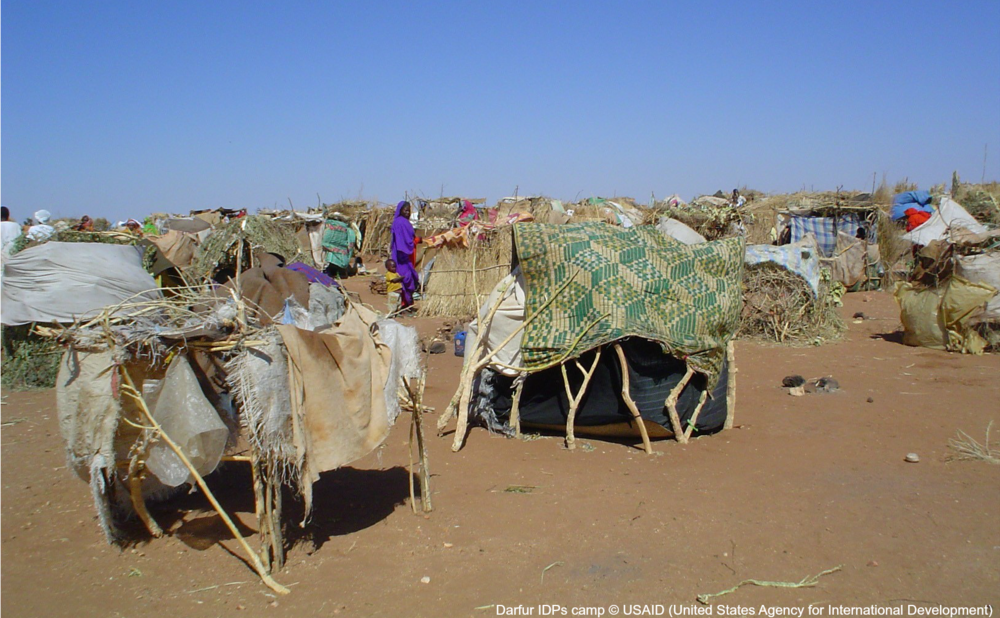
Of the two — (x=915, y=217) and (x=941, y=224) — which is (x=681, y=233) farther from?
(x=915, y=217)

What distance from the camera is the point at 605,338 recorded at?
559 centimetres

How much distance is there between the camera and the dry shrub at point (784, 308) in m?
10.7

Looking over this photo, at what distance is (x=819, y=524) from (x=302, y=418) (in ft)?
9.95

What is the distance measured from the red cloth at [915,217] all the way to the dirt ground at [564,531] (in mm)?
10813

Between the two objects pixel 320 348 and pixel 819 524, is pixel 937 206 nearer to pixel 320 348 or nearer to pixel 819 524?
pixel 819 524

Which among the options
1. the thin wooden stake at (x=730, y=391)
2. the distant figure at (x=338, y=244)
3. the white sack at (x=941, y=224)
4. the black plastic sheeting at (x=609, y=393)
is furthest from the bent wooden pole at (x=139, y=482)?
the distant figure at (x=338, y=244)

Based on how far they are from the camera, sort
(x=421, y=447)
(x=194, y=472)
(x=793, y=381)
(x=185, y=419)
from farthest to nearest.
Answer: (x=793, y=381), (x=421, y=447), (x=185, y=419), (x=194, y=472)

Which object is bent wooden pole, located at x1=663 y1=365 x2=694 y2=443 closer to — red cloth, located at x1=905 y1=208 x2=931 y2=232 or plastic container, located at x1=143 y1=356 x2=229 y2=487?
plastic container, located at x1=143 y1=356 x2=229 y2=487

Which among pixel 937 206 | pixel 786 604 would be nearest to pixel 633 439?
pixel 786 604

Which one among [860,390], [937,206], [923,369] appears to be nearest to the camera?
[860,390]

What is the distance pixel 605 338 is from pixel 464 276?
7970 millimetres

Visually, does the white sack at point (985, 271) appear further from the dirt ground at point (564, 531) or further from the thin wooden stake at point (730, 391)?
the thin wooden stake at point (730, 391)

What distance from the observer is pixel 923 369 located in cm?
862

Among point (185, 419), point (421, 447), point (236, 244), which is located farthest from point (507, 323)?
point (236, 244)
